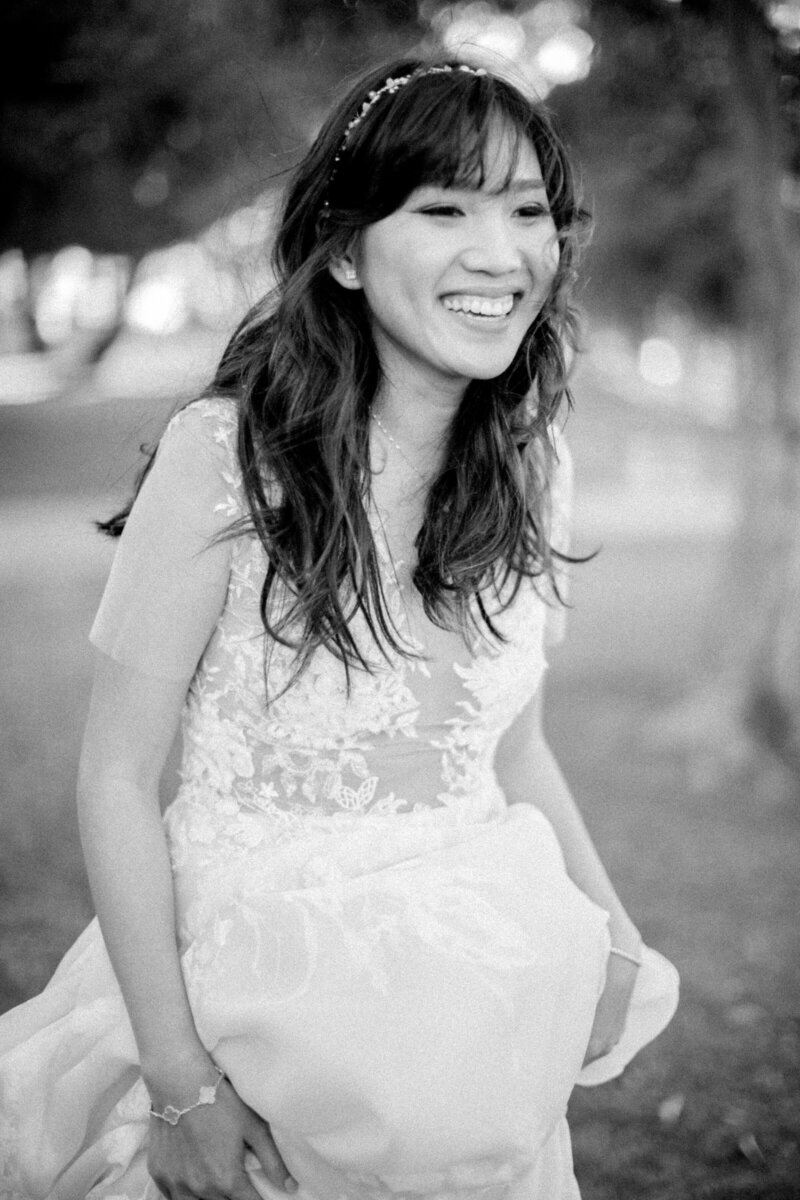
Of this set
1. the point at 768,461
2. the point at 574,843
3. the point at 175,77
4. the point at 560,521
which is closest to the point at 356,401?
the point at 560,521

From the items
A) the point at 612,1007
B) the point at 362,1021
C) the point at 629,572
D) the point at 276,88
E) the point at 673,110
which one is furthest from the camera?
the point at 629,572

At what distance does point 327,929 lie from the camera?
1660 mm

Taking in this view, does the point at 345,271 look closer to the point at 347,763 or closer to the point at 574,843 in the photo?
the point at 347,763

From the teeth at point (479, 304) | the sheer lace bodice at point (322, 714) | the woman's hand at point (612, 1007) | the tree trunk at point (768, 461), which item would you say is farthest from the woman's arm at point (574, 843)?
the tree trunk at point (768, 461)

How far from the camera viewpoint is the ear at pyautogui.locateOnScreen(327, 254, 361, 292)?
1833 millimetres

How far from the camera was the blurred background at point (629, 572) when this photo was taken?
3.70 meters

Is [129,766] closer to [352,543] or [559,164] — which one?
[352,543]

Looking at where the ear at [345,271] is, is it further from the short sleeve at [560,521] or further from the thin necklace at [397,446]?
the short sleeve at [560,521]

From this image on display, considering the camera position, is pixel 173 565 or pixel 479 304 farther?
pixel 479 304

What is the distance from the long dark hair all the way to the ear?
0.01 m

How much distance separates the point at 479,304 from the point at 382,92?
352 millimetres

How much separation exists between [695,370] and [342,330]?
3829 cm

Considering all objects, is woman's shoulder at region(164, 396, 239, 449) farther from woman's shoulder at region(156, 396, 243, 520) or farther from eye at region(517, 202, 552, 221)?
eye at region(517, 202, 552, 221)

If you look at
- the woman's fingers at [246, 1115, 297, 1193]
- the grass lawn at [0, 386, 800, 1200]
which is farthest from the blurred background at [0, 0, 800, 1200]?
the woman's fingers at [246, 1115, 297, 1193]
